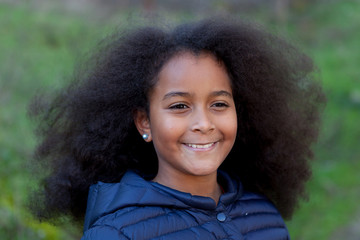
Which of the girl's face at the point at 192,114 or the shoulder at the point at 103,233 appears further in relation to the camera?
the girl's face at the point at 192,114

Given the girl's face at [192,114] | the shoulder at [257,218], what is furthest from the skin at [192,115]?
the shoulder at [257,218]

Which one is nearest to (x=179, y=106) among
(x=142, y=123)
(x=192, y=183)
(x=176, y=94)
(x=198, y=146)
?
(x=176, y=94)

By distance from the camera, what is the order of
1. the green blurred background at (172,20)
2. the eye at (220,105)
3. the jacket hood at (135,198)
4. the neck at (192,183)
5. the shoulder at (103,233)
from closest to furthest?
the shoulder at (103,233) < the jacket hood at (135,198) < the eye at (220,105) < the neck at (192,183) < the green blurred background at (172,20)

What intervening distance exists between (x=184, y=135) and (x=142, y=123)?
0.33m

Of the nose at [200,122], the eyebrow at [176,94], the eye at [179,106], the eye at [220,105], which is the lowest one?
the nose at [200,122]

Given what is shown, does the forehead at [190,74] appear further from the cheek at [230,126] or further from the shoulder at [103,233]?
the shoulder at [103,233]

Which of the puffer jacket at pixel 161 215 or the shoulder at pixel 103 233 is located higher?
the puffer jacket at pixel 161 215

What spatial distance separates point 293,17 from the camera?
37.6 ft

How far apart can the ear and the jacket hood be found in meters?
0.21

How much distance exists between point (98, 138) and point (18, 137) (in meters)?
2.91

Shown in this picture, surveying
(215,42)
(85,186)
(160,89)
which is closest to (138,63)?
(160,89)

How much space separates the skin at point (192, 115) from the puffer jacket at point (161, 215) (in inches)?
5.9

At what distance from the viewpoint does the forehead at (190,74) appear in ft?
6.75

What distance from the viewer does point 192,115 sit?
81.1 inches
